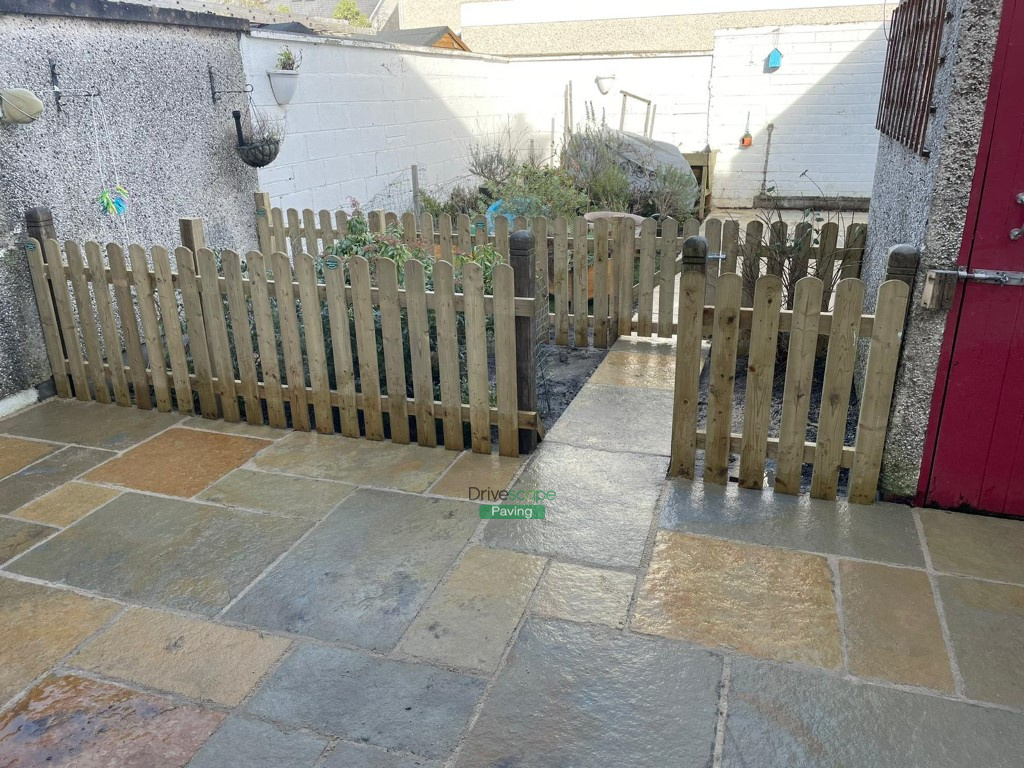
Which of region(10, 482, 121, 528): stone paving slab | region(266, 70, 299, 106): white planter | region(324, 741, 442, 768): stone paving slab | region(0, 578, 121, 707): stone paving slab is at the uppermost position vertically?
region(266, 70, 299, 106): white planter

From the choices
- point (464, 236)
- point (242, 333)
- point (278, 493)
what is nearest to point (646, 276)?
point (464, 236)

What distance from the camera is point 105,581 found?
305 cm

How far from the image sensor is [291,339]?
4.26 meters

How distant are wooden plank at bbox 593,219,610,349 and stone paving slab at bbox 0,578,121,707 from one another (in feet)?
13.0

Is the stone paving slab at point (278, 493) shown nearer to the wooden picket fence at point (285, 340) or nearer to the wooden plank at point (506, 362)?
the wooden picket fence at point (285, 340)

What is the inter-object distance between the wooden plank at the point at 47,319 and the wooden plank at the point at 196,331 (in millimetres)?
841

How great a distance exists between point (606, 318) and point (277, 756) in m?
4.28

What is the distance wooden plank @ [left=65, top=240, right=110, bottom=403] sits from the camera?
4516mm

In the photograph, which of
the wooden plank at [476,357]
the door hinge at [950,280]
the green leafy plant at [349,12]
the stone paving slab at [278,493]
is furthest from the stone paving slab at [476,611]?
the green leafy plant at [349,12]

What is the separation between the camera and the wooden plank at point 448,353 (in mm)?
3834

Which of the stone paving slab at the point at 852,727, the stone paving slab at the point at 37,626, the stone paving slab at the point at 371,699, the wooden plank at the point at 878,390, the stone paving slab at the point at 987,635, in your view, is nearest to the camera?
the stone paving slab at the point at 852,727

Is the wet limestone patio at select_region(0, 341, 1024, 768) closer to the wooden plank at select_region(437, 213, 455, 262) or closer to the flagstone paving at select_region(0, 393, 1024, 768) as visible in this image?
the flagstone paving at select_region(0, 393, 1024, 768)

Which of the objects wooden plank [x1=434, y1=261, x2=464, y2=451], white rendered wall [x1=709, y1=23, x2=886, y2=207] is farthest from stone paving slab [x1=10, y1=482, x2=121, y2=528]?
white rendered wall [x1=709, y1=23, x2=886, y2=207]

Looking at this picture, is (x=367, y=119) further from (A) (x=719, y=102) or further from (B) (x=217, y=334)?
(A) (x=719, y=102)
